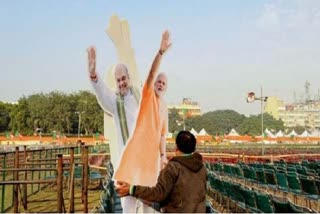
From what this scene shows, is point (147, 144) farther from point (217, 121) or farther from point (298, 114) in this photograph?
point (298, 114)

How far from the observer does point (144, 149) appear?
180 inches

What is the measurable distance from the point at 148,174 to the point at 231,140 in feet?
149

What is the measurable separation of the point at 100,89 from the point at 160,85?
2.20 ft

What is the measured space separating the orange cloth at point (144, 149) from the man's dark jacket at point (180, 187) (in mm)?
1202

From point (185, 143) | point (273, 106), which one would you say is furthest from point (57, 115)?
point (273, 106)

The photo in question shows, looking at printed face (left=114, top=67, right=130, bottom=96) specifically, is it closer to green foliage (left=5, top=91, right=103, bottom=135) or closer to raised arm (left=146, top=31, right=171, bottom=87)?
raised arm (left=146, top=31, right=171, bottom=87)

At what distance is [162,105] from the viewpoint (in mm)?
5129

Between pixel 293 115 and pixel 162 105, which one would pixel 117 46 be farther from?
pixel 293 115

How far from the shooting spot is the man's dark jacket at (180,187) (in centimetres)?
314

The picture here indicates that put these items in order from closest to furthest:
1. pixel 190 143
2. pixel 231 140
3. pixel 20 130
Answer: pixel 190 143, pixel 231 140, pixel 20 130

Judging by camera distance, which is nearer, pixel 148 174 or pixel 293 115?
pixel 148 174

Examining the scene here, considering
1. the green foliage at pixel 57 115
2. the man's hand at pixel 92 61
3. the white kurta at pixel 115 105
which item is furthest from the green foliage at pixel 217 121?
the man's hand at pixel 92 61

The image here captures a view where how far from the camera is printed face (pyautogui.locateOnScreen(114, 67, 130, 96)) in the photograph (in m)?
4.91

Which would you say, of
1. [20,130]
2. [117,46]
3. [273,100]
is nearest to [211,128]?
[20,130]
